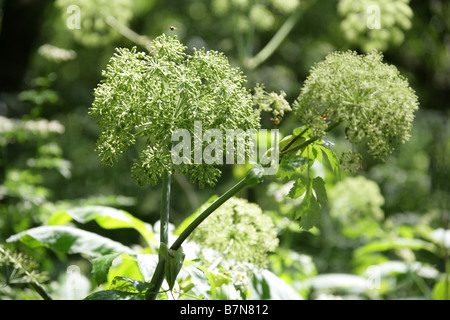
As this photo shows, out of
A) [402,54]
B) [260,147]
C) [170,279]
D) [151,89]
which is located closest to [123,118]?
[151,89]

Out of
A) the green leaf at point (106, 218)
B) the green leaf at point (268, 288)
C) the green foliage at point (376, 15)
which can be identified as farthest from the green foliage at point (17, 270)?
the green foliage at point (376, 15)

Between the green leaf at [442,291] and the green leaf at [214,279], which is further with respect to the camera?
the green leaf at [442,291]

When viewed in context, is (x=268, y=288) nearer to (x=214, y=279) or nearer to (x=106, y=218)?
(x=214, y=279)

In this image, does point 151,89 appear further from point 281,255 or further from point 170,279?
point 281,255

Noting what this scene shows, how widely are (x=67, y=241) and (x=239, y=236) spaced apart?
0.37m

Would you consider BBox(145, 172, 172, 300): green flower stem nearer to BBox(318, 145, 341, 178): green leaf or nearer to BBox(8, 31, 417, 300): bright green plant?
BBox(8, 31, 417, 300): bright green plant

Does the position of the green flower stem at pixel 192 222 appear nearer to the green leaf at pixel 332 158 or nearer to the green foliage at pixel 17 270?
the green leaf at pixel 332 158

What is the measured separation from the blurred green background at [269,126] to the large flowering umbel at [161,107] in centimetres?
67

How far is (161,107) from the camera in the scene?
2.08ft

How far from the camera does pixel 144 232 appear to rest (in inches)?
42.0

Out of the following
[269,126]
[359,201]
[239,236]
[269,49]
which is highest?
[269,49]

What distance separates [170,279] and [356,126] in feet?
1.15

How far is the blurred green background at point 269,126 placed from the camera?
166 cm

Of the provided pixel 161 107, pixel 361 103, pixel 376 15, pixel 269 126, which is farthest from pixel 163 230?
pixel 376 15
